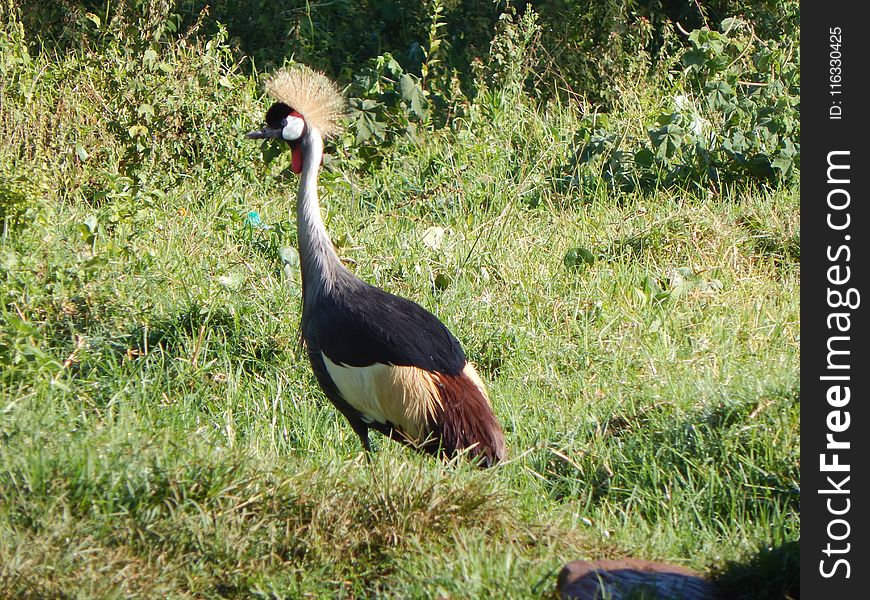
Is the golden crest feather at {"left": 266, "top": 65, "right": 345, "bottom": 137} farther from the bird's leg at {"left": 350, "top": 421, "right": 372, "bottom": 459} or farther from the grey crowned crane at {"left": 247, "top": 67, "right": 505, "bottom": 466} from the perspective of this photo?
the bird's leg at {"left": 350, "top": 421, "right": 372, "bottom": 459}

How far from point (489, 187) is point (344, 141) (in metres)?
0.97

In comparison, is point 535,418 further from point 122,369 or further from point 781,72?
point 781,72

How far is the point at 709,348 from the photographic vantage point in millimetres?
4629

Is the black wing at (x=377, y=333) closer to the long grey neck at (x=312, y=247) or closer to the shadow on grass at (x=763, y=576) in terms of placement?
the long grey neck at (x=312, y=247)

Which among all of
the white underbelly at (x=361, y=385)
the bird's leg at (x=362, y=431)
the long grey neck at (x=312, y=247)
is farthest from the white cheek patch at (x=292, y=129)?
the bird's leg at (x=362, y=431)

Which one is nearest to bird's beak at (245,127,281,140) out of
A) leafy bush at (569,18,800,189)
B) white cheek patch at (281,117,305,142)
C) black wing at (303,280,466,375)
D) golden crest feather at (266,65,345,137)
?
white cheek patch at (281,117,305,142)

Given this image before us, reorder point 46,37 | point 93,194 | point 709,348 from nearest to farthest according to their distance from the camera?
point 709,348, point 93,194, point 46,37

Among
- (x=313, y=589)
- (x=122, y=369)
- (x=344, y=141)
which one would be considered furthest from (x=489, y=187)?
(x=313, y=589)

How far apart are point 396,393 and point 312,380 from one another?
2.71 ft

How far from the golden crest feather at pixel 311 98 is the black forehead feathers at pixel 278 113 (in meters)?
0.06

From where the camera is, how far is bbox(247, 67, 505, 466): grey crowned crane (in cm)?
391

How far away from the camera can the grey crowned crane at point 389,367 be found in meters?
3.91

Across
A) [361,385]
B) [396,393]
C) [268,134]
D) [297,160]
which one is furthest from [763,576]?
[268,134]

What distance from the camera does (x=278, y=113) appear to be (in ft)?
14.6
